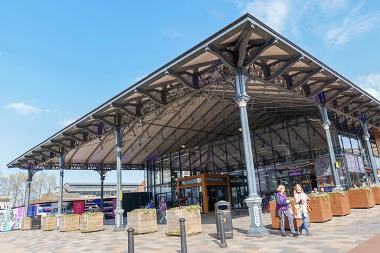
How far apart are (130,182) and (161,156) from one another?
199ft

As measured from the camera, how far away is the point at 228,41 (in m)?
10.2

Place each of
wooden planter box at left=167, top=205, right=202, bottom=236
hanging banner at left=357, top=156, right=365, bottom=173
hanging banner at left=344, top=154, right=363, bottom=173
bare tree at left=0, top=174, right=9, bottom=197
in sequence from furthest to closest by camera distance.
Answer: bare tree at left=0, top=174, right=9, bottom=197
hanging banner at left=357, top=156, right=365, bottom=173
hanging banner at left=344, top=154, right=363, bottom=173
wooden planter box at left=167, top=205, right=202, bottom=236

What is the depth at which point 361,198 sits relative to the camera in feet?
46.2

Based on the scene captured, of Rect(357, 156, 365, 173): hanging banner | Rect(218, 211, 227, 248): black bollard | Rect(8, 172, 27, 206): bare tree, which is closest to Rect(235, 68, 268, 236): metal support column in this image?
Rect(218, 211, 227, 248): black bollard

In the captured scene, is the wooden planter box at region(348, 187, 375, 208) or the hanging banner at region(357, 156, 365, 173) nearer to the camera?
the wooden planter box at region(348, 187, 375, 208)

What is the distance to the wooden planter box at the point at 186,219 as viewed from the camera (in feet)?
35.6

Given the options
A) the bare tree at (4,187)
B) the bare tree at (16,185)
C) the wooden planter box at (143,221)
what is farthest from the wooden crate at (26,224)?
the bare tree at (4,187)

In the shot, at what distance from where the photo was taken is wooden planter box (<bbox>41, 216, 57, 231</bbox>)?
1944 cm

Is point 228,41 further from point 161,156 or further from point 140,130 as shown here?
point 161,156

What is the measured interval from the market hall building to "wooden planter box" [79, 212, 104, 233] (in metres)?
1.60

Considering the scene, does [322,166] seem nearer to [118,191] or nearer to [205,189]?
[205,189]

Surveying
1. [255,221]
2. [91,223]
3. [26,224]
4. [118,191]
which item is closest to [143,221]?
[118,191]

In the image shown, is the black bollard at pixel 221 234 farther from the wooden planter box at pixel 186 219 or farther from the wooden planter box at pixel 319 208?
the wooden planter box at pixel 319 208

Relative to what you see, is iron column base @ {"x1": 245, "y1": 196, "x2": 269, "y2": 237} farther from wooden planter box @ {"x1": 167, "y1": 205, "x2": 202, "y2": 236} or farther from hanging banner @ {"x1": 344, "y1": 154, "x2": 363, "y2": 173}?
hanging banner @ {"x1": 344, "y1": 154, "x2": 363, "y2": 173}
